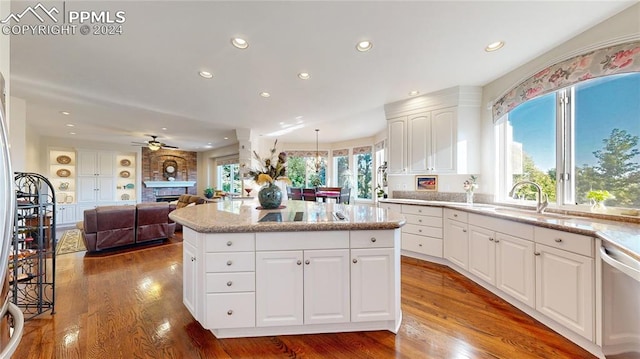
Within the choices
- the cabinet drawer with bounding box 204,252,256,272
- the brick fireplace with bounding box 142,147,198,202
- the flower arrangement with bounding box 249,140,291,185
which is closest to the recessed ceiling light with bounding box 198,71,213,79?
the flower arrangement with bounding box 249,140,291,185

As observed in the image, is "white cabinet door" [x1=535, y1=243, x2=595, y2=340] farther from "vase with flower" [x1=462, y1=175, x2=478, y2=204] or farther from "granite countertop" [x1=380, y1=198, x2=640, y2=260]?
"vase with flower" [x1=462, y1=175, x2=478, y2=204]

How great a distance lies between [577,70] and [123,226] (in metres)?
6.54

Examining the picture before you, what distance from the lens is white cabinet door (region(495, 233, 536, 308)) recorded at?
2129 millimetres

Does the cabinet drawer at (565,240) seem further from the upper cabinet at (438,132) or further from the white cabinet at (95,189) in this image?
the white cabinet at (95,189)

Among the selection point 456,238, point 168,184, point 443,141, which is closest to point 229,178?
point 168,184

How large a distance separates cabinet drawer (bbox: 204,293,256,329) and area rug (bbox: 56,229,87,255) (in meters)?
4.20

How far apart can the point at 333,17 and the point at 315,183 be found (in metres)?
6.36

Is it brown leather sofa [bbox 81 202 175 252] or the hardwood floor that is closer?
the hardwood floor

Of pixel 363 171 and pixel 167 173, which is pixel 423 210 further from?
pixel 167 173

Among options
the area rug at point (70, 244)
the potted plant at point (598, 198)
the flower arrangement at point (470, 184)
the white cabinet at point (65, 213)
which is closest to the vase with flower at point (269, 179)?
the flower arrangement at point (470, 184)

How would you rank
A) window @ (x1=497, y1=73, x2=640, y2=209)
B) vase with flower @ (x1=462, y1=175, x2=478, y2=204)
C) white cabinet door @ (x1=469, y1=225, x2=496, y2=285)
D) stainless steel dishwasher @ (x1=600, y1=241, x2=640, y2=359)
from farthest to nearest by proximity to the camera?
vase with flower @ (x1=462, y1=175, x2=478, y2=204)
white cabinet door @ (x1=469, y1=225, x2=496, y2=285)
window @ (x1=497, y1=73, x2=640, y2=209)
stainless steel dishwasher @ (x1=600, y1=241, x2=640, y2=359)

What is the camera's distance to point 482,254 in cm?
270

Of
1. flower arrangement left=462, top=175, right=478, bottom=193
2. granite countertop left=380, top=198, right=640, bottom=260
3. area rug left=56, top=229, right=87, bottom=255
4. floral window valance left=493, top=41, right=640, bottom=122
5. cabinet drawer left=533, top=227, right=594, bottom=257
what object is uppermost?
floral window valance left=493, top=41, right=640, bottom=122

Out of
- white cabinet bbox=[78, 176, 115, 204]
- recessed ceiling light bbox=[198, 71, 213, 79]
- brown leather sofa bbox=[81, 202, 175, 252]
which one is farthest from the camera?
Result: white cabinet bbox=[78, 176, 115, 204]
